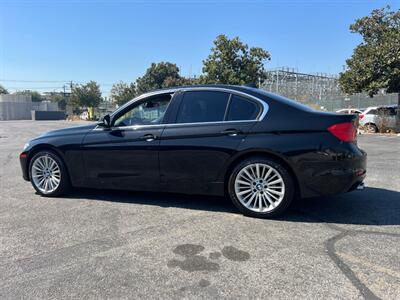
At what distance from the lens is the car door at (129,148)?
4.87 meters

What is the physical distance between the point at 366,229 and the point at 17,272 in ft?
11.6

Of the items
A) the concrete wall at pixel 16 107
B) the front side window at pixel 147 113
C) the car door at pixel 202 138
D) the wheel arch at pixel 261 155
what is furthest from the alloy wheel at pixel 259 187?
the concrete wall at pixel 16 107

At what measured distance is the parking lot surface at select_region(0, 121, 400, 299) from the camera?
280cm

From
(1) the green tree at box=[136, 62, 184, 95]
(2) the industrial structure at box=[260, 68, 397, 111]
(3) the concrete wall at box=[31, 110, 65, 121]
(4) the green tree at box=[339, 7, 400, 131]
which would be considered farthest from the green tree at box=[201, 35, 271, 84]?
(3) the concrete wall at box=[31, 110, 65, 121]

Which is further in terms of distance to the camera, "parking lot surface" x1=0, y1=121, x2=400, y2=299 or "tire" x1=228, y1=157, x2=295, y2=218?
"tire" x1=228, y1=157, x2=295, y2=218

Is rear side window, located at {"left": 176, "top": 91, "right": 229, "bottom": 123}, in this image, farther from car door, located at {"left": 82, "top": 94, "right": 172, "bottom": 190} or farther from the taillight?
the taillight

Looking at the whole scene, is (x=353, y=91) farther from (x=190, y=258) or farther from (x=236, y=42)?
(x=190, y=258)

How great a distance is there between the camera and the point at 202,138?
15.1 ft

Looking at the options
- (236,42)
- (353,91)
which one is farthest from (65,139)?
(236,42)

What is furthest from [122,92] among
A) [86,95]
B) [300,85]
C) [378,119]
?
[378,119]

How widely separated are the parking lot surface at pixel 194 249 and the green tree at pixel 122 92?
6062cm

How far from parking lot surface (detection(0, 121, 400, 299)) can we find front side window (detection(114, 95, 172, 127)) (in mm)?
1149

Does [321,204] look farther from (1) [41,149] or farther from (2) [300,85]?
(2) [300,85]

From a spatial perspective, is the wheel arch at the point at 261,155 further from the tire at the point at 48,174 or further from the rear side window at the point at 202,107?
the tire at the point at 48,174
